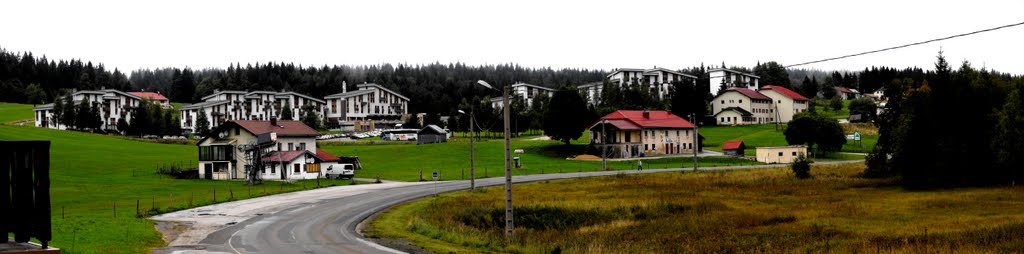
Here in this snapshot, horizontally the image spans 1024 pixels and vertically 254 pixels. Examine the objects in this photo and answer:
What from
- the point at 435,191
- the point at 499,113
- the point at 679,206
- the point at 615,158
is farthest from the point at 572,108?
the point at 679,206

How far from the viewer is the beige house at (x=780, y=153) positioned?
103m

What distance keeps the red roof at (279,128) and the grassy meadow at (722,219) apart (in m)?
33.3

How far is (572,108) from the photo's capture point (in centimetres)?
11669

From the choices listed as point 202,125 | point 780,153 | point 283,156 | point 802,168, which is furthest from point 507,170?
point 202,125

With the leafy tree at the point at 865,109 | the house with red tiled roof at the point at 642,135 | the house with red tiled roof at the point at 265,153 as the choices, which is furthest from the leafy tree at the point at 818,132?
the house with red tiled roof at the point at 265,153

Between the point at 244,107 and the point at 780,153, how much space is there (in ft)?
420

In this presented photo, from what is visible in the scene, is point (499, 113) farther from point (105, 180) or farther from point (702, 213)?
point (702, 213)

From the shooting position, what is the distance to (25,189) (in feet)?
46.0

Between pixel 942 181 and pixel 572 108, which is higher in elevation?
pixel 572 108

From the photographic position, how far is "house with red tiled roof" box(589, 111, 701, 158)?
115 m

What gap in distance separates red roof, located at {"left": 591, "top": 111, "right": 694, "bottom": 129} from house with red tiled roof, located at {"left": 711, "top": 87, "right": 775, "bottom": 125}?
1619 inches

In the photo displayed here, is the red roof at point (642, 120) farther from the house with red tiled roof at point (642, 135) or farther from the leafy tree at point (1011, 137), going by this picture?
the leafy tree at point (1011, 137)

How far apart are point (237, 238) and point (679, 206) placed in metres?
25.9

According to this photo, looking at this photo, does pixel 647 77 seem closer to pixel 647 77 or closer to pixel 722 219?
pixel 647 77
